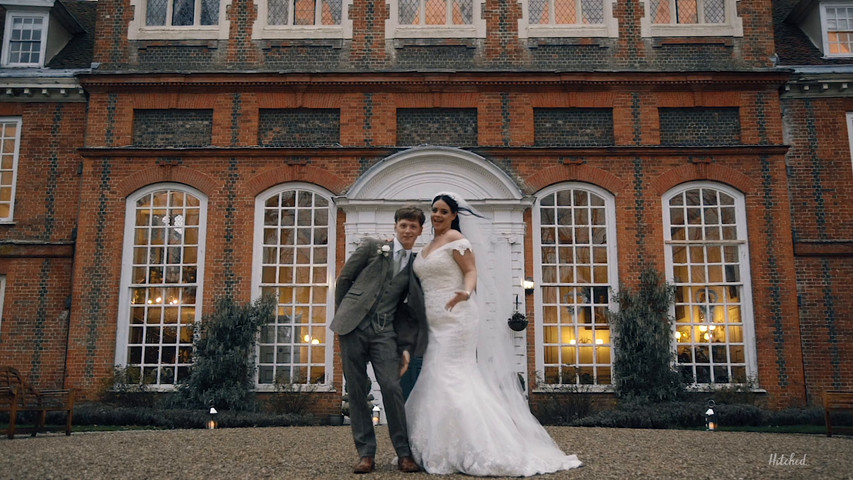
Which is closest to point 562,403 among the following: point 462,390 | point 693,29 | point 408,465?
point 693,29

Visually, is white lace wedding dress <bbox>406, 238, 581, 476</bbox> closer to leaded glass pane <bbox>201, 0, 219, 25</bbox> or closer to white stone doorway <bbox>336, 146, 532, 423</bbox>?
white stone doorway <bbox>336, 146, 532, 423</bbox>

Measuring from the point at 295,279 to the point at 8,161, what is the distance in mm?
6637

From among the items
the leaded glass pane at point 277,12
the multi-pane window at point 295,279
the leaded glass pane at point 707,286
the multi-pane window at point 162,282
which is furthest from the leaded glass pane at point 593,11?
the multi-pane window at point 162,282

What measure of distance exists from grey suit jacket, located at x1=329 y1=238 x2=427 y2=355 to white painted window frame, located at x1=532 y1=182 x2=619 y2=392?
7947mm

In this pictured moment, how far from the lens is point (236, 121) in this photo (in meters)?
14.9

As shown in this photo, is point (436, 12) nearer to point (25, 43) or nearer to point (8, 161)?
point (25, 43)

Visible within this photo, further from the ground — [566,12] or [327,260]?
[566,12]

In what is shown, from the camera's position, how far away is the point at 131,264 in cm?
1453

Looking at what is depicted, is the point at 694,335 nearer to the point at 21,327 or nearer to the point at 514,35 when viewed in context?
the point at 514,35

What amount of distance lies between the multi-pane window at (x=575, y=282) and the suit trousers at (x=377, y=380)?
327 inches

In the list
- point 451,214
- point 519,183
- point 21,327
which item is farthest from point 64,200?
point 451,214

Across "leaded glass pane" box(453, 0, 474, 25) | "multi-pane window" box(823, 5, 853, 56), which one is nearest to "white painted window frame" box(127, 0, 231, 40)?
"leaded glass pane" box(453, 0, 474, 25)

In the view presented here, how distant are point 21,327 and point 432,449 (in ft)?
38.8

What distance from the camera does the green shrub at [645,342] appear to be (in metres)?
13.4
